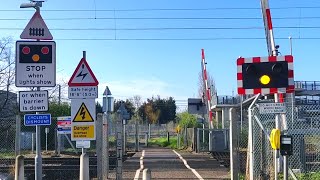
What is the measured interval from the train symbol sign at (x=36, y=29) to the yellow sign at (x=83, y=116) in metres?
1.92

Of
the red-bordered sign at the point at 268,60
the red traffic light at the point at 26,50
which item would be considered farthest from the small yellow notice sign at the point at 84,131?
the red-bordered sign at the point at 268,60

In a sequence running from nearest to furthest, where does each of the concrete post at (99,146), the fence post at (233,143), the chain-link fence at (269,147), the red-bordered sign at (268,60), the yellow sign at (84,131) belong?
the red-bordered sign at (268,60)
the yellow sign at (84,131)
the fence post at (233,143)
the chain-link fence at (269,147)
the concrete post at (99,146)

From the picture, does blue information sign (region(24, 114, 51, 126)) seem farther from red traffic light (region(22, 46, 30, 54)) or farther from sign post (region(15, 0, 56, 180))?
red traffic light (region(22, 46, 30, 54))

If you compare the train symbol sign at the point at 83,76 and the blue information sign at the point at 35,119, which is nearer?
the blue information sign at the point at 35,119

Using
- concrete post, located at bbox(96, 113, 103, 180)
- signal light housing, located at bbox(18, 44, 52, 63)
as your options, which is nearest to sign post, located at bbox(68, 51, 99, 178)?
signal light housing, located at bbox(18, 44, 52, 63)

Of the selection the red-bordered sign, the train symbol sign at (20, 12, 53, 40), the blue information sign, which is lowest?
the blue information sign

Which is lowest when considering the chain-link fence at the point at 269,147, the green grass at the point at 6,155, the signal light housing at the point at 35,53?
the green grass at the point at 6,155

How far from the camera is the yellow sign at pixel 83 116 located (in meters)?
11.1

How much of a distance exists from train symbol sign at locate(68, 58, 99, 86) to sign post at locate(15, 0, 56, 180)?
1.40 meters

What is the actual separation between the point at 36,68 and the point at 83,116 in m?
1.70

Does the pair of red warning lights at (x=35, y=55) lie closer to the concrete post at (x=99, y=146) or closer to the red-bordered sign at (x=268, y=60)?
the concrete post at (x=99, y=146)

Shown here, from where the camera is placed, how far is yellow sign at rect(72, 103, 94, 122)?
1106 centimetres

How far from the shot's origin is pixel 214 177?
16.3m

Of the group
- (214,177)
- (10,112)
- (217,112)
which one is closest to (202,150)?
(214,177)
